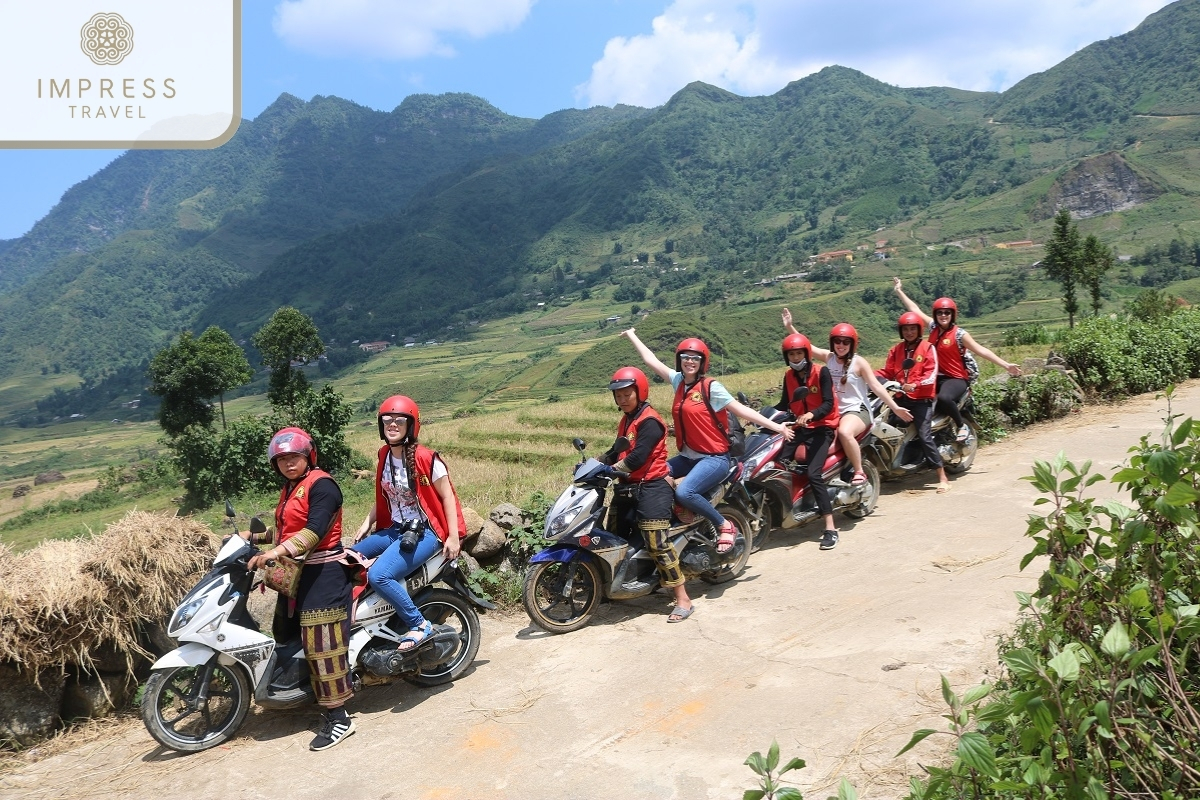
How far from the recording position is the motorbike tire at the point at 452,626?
17.0 feet

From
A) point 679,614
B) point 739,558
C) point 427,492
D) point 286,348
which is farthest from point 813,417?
point 286,348

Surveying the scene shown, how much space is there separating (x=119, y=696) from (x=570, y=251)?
175 metres

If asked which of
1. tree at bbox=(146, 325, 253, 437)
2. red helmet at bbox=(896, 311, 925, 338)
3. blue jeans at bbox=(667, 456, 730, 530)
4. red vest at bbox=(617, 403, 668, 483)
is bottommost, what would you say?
tree at bbox=(146, 325, 253, 437)

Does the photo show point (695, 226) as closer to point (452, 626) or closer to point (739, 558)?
point (739, 558)

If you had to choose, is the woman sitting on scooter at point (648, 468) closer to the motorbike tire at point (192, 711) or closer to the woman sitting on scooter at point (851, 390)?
the woman sitting on scooter at point (851, 390)

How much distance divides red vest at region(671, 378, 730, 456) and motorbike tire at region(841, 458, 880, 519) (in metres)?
2.01

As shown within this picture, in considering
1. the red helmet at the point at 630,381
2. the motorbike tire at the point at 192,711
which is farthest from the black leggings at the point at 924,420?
the motorbike tire at the point at 192,711

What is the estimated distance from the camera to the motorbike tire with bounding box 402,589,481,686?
17.0 feet

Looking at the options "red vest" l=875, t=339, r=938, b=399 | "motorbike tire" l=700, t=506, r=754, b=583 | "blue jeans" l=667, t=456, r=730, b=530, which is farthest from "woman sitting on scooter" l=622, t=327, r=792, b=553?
"red vest" l=875, t=339, r=938, b=399

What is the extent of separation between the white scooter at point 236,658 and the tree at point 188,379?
3760 cm

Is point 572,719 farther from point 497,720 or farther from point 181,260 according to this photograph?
point 181,260

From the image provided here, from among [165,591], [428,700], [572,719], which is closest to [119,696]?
[165,591]

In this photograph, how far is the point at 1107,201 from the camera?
108 meters

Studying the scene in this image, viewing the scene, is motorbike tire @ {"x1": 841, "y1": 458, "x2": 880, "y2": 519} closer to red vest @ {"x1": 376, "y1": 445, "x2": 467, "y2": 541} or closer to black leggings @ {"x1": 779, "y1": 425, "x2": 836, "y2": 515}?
black leggings @ {"x1": 779, "y1": 425, "x2": 836, "y2": 515}
